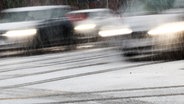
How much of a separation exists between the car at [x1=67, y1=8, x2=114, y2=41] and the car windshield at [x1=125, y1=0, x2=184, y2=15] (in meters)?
5.70

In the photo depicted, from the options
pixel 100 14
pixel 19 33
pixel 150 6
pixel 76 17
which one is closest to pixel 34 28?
pixel 19 33

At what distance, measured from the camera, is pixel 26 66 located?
15375 mm

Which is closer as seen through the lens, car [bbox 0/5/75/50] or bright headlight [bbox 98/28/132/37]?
bright headlight [bbox 98/28/132/37]

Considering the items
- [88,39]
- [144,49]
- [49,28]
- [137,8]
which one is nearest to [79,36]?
[88,39]

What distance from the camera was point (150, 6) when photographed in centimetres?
1558

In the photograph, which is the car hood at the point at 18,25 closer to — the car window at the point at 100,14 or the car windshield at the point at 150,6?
the car window at the point at 100,14

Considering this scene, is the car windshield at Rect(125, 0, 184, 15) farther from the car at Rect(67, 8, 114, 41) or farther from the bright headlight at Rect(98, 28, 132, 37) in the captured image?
the car at Rect(67, 8, 114, 41)

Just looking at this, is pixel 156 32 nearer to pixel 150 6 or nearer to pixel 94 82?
pixel 150 6

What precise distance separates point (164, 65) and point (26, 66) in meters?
3.95

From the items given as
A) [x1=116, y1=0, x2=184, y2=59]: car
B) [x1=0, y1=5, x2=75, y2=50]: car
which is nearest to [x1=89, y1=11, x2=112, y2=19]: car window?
[x1=0, y1=5, x2=75, y2=50]: car

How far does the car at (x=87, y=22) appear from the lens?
22469mm

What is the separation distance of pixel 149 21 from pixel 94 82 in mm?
3978

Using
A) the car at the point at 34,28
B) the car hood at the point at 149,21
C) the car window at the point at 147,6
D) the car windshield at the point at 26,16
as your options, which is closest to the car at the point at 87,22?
the car at the point at 34,28

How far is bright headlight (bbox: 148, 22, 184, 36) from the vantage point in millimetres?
13867
